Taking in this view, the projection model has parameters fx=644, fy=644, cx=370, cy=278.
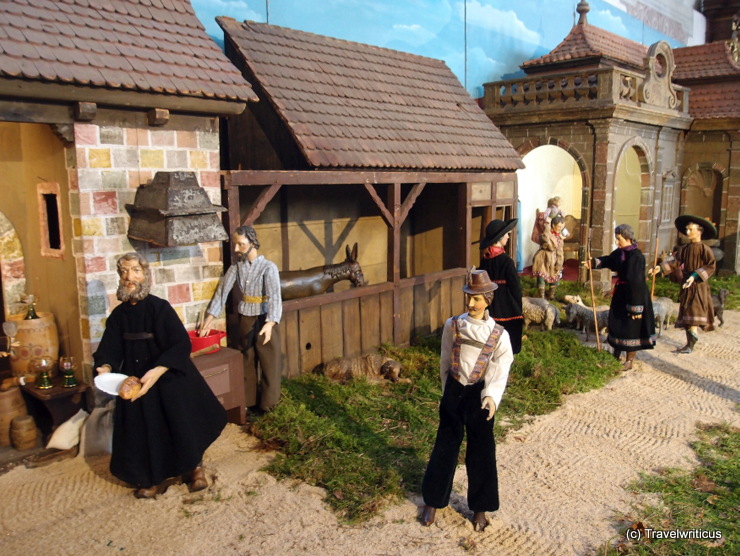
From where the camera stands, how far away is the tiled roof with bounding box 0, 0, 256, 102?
532 cm

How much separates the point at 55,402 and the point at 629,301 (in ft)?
21.8

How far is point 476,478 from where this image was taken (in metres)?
4.67

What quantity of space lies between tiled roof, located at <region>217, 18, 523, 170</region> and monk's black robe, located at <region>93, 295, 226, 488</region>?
11.3ft

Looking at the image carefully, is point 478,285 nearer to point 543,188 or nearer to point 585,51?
point 585,51

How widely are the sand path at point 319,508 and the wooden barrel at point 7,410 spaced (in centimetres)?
52

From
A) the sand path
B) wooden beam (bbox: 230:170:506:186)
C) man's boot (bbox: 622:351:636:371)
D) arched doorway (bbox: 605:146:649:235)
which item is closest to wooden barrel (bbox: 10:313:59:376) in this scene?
the sand path

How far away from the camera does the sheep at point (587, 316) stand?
32.2 ft

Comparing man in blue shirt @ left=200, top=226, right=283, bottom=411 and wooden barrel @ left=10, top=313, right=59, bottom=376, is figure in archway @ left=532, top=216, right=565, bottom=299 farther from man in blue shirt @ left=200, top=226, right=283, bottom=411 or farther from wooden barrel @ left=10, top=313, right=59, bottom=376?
wooden barrel @ left=10, top=313, right=59, bottom=376

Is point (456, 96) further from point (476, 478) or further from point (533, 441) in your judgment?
point (476, 478)

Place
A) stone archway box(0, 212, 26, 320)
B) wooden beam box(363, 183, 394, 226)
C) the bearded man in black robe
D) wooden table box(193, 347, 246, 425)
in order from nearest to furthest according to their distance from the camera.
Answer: the bearded man in black robe → wooden table box(193, 347, 246, 425) → stone archway box(0, 212, 26, 320) → wooden beam box(363, 183, 394, 226)

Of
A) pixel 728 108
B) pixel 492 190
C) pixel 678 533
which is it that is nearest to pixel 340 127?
pixel 492 190

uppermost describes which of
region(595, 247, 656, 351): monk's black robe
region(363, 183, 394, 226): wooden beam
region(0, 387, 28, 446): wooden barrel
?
region(363, 183, 394, 226): wooden beam

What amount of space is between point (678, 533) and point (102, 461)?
4.81 meters

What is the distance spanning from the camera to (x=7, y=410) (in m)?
5.91
